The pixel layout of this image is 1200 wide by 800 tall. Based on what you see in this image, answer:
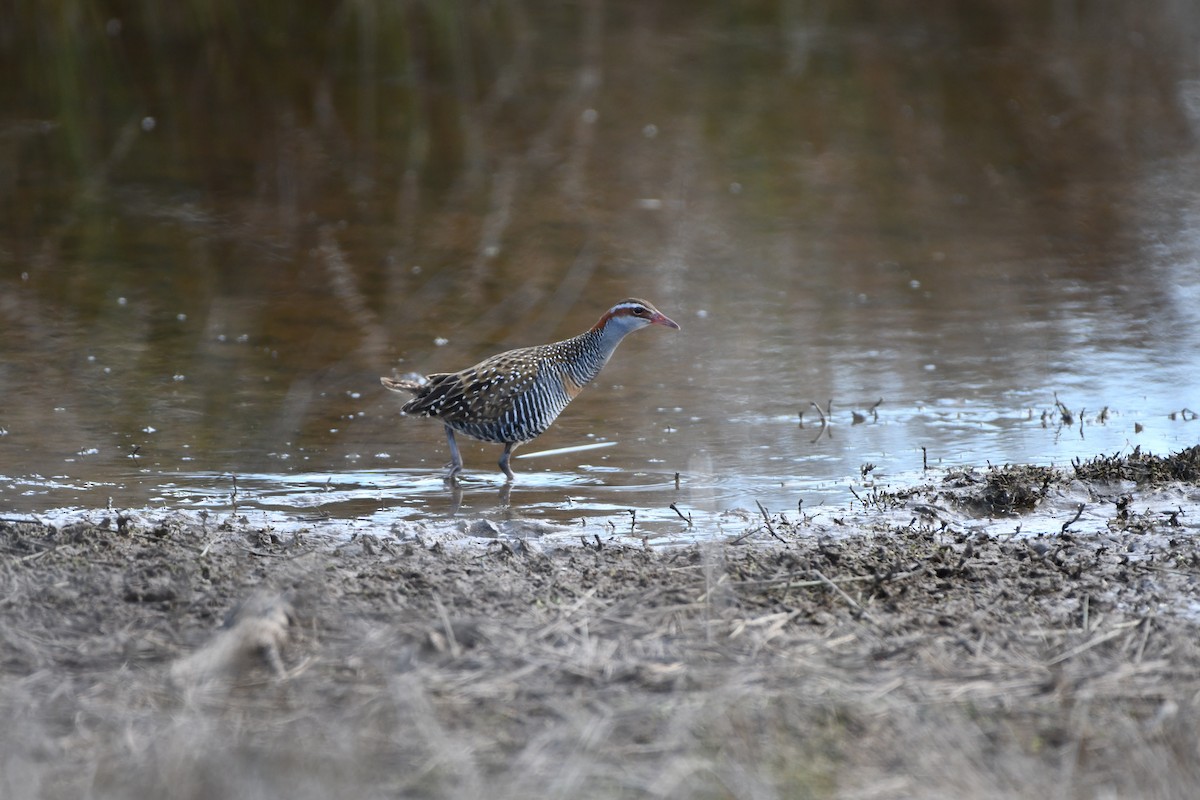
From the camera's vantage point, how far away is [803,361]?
8.53 metres

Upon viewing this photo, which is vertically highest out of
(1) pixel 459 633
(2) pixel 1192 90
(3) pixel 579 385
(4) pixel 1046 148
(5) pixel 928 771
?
(2) pixel 1192 90

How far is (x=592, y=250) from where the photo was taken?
1082 centimetres

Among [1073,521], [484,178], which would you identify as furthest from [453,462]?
[484,178]

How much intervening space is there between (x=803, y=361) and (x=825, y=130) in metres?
6.44

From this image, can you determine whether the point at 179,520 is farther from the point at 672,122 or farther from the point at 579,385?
the point at 672,122

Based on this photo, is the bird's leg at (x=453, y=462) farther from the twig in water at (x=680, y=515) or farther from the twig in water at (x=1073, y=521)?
the twig in water at (x=1073, y=521)

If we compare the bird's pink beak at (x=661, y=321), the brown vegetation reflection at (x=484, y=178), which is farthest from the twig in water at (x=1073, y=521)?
the brown vegetation reflection at (x=484, y=178)

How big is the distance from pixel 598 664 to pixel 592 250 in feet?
23.2

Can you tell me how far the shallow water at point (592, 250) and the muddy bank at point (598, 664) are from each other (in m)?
1.06

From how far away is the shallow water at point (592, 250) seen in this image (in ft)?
22.9

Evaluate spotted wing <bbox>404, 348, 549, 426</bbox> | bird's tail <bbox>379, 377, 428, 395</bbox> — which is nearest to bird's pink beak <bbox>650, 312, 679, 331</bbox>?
spotted wing <bbox>404, 348, 549, 426</bbox>

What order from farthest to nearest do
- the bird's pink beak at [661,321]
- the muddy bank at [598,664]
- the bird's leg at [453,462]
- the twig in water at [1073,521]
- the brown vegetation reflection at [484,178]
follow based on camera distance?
the brown vegetation reflection at [484,178]
the bird's pink beak at [661,321]
the bird's leg at [453,462]
the twig in water at [1073,521]
the muddy bank at [598,664]

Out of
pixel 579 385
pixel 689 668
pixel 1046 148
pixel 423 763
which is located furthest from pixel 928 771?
pixel 1046 148

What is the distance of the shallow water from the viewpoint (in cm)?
698
